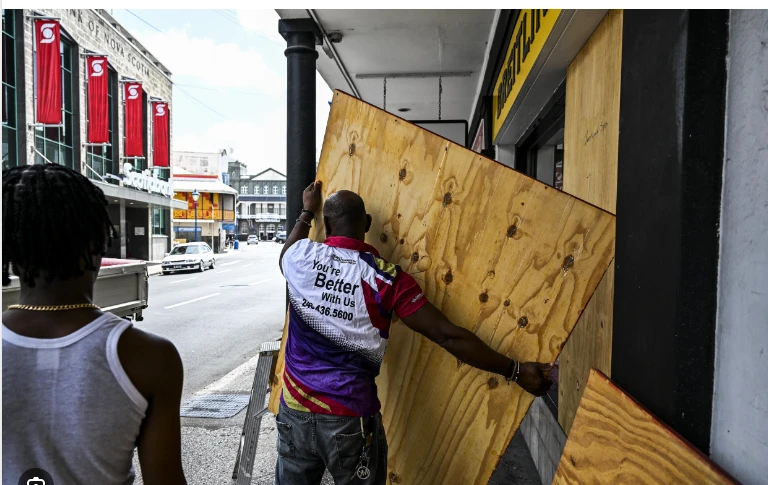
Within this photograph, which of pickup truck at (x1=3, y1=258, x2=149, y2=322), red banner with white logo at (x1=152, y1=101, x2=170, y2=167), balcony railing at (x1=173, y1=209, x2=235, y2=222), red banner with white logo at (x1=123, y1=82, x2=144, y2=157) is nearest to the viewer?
pickup truck at (x1=3, y1=258, x2=149, y2=322)

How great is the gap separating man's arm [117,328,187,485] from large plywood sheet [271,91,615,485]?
140 cm

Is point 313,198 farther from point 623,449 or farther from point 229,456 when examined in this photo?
point 229,456

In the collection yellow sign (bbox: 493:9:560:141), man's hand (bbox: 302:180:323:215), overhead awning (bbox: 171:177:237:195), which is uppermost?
overhead awning (bbox: 171:177:237:195)

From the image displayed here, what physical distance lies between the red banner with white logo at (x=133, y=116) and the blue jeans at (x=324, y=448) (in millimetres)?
25616

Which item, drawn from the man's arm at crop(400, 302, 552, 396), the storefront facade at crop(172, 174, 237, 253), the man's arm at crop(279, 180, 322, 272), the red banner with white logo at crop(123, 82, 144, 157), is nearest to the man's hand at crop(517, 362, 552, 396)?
the man's arm at crop(400, 302, 552, 396)

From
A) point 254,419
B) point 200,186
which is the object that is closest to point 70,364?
point 254,419

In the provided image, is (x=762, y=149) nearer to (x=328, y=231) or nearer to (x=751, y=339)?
(x=751, y=339)

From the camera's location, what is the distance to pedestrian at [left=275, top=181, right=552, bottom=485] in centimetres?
219

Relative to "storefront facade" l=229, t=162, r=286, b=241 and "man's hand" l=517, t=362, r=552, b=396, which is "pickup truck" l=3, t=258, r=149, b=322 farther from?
"storefront facade" l=229, t=162, r=286, b=241

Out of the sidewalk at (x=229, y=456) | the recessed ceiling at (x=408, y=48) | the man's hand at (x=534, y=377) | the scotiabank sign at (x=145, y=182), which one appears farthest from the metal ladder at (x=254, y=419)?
the scotiabank sign at (x=145, y=182)

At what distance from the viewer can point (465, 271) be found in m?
2.40

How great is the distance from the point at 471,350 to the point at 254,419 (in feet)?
5.64

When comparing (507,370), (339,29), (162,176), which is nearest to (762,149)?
(507,370)

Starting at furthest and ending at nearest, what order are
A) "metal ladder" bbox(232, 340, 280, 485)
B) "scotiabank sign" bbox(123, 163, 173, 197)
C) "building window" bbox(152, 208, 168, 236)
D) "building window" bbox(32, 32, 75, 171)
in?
"building window" bbox(152, 208, 168, 236) → "scotiabank sign" bbox(123, 163, 173, 197) → "building window" bbox(32, 32, 75, 171) → "metal ladder" bbox(232, 340, 280, 485)
